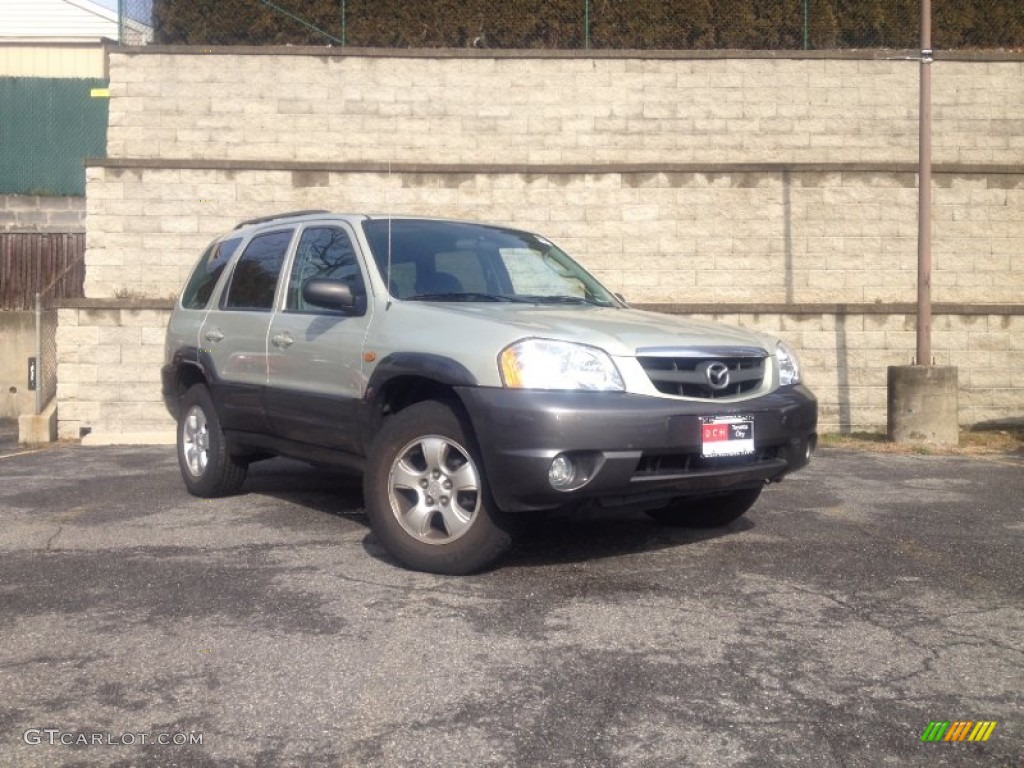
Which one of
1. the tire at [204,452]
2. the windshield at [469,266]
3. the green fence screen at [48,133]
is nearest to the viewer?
the windshield at [469,266]

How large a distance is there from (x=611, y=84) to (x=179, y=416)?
Answer: 8.05 meters

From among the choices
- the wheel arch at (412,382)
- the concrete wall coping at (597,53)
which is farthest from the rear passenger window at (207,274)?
the concrete wall coping at (597,53)

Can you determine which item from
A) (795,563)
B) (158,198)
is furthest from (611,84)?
(795,563)

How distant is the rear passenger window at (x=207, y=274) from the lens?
7320 mm

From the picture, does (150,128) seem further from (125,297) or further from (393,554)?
Result: (393,554)

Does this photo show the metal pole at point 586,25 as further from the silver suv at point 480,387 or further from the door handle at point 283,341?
the door handle at point 283,341

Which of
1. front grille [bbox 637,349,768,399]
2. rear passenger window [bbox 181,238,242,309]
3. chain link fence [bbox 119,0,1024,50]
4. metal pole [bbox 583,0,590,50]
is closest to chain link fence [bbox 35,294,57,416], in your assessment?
chain link fence [bbox 119,0,1024,50]

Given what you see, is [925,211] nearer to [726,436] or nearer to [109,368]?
[726,436]

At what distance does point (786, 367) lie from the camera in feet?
18.5

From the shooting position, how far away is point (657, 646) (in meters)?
3.90

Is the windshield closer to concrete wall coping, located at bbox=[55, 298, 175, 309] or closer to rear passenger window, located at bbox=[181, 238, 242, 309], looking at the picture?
rear passenger window, located at bbox=[181, 238, 242, 309]

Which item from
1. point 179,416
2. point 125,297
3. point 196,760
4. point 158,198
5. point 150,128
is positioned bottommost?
point 196,760

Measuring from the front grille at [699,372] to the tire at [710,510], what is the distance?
2.93ft

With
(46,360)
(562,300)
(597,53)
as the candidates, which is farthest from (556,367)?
(46,360)
